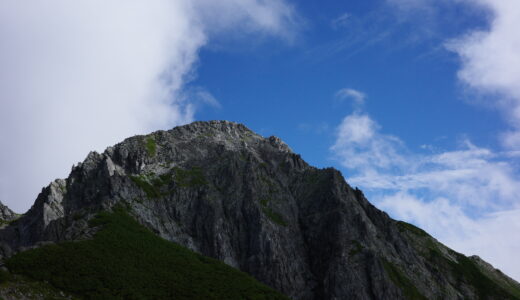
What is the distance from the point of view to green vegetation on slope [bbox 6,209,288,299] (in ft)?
428

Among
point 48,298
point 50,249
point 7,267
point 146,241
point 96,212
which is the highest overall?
point 96,212

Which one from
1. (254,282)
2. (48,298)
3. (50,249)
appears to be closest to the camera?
(48,298)

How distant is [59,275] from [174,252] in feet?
166

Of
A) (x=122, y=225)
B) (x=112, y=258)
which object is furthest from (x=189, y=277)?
(x=122, y=225)

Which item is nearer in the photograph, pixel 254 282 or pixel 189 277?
pixel 189 277

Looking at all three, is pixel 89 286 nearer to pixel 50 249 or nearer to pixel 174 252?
pixel 50 249

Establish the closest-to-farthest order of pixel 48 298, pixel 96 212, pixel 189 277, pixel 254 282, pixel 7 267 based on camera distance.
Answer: pixel 48 298 < pixel 7 267 < pixel 189 277 < pixel 254 282 < pixel 96 212

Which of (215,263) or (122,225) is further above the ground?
(122,225)

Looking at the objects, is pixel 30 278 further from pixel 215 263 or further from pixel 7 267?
pixel 215 263

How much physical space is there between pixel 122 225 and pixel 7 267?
56.9 metres

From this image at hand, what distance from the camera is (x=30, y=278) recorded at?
122938 mm

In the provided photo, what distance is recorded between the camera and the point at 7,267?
124250mm

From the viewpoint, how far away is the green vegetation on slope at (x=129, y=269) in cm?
13038

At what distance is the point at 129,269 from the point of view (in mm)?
147250
